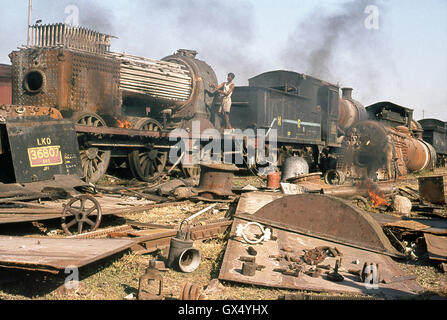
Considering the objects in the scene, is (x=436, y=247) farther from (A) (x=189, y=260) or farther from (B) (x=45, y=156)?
(B) (x=45, y=156)

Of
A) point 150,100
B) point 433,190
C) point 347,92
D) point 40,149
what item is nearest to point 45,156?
point 40,149

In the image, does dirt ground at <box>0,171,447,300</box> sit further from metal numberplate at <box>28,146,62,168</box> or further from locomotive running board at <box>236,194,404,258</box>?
metal numberplate at <box>28,146,62,168</box>

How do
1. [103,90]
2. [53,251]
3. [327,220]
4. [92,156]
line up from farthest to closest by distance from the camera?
[103,90] → [92,156] → [327,220] → [53,251]

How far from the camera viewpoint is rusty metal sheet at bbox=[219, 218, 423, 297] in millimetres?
3852

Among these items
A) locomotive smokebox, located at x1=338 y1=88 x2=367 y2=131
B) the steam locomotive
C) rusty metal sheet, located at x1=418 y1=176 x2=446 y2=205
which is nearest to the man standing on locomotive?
the steam locomotive

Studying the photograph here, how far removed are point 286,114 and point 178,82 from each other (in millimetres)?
4630

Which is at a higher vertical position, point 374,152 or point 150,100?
point 150,100

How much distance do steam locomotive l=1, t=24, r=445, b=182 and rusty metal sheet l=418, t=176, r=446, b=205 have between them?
19.7 feet

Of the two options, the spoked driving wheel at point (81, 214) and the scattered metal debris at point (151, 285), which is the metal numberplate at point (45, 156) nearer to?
the spoked driving wheel at point (81, 214)

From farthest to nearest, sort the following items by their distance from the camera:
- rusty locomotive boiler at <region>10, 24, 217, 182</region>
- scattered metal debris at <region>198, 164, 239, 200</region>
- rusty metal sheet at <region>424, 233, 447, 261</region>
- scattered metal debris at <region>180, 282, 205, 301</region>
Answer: rusty locomotive boiler at <region>10, 24, 217, 182</region>
scattered metal debris at <region>198, 164, 239, 200</region>
rusty metal sheet at <region>424, 233, 447, 261</region>
scattered metal debris at <region>180, 282, 205, 301</region>

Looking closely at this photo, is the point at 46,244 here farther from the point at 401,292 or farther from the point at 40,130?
the point at 40,130

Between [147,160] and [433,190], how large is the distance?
6.92 meters

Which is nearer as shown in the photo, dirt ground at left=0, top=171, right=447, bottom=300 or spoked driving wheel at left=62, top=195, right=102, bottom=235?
dirt ground at left=0, top=171, right=447, bottom=300

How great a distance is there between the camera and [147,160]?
11.5 meters
